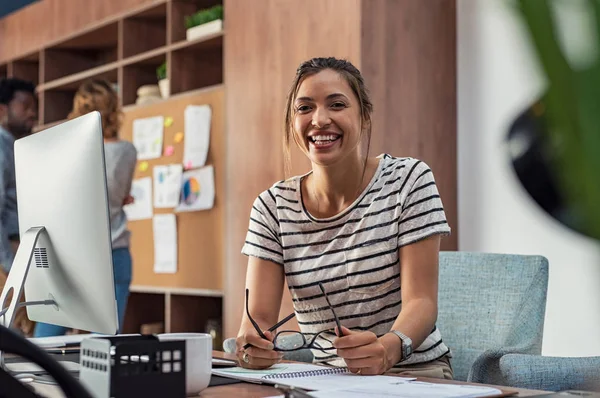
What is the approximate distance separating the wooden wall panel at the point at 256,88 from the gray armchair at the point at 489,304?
1366mm

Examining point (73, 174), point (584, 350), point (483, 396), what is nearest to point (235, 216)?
point (584, 350)

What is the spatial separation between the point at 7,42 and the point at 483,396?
5522mm

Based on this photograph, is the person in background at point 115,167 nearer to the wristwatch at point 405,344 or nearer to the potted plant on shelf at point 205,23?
the potted plant on shelf at point 205,23

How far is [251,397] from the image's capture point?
1.04 m

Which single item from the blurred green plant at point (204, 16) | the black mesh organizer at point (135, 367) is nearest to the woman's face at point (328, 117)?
the black mesh organizer at point (135, 367)

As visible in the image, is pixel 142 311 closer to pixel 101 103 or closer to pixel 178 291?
pixel 178 291

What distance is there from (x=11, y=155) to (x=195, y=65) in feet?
4.95

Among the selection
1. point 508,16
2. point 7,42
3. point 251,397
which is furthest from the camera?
point 7,42

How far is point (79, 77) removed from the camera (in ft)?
16.0

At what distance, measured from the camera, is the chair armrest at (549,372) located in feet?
5.03

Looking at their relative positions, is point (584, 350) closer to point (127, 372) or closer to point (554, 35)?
point (127, 372)

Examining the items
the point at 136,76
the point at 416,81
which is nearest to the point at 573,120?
the point at 416,81

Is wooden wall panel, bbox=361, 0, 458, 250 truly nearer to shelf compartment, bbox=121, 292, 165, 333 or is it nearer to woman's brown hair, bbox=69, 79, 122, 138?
woman's brown hair, bbox=69, 79, 122, 138

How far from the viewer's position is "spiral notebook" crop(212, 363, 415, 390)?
Result: 1098 millimetres
